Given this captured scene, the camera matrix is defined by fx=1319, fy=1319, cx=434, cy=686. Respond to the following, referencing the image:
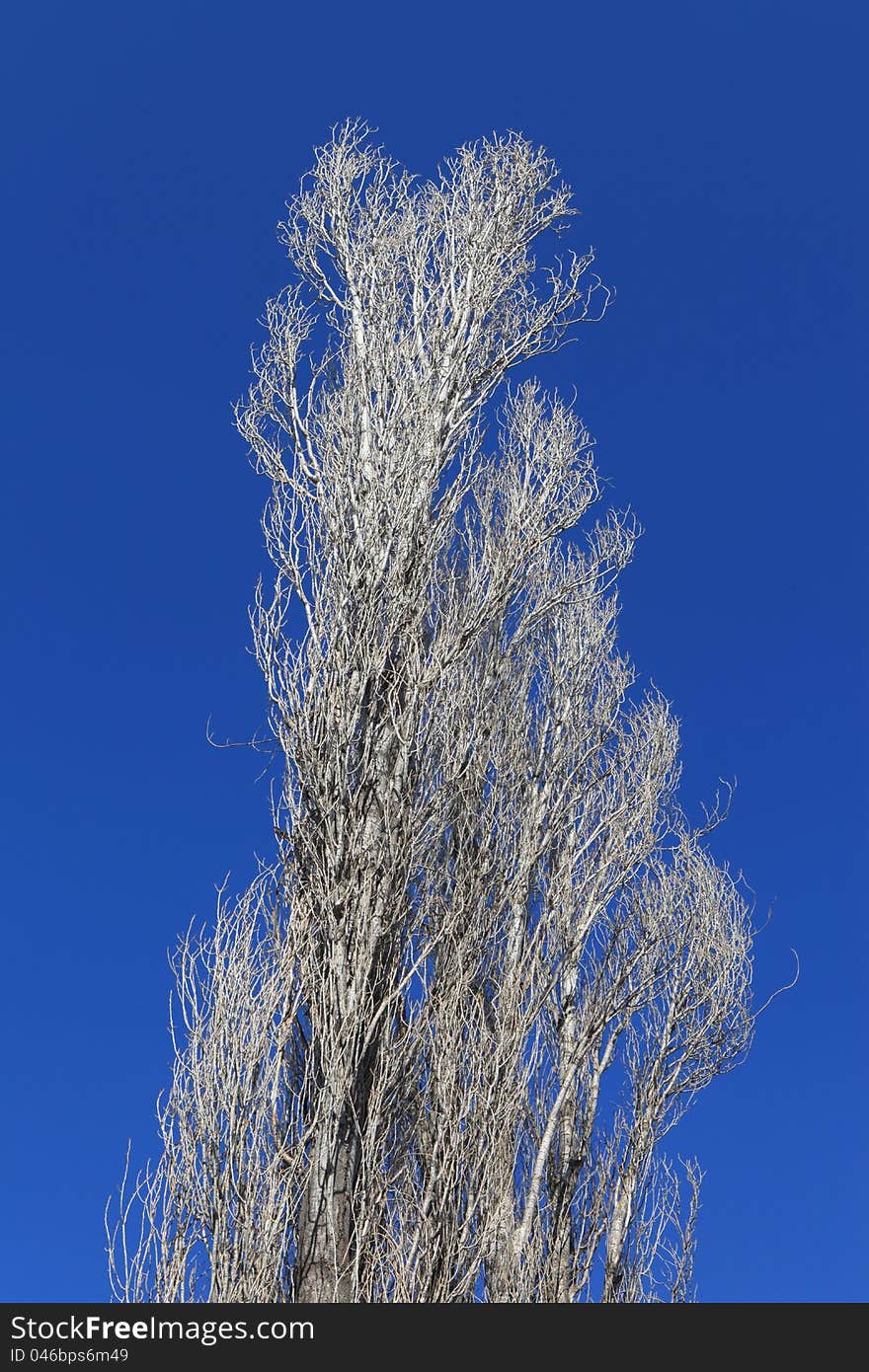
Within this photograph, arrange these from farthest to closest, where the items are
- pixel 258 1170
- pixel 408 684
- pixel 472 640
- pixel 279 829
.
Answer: pixel 472 640 → pixel 408 684 → pixel 279 829 → pixel 258 1170

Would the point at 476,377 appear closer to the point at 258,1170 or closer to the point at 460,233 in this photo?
the point at 460,233

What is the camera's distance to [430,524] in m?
7.50

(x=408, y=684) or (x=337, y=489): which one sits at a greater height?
(x=337, y=489)

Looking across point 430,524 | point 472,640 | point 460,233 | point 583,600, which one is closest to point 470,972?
point 472,640

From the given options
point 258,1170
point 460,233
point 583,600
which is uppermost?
point 460,233

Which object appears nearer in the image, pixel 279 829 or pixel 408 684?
pixel 279 829

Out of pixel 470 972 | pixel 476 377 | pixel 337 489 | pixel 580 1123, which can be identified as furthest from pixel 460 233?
pixel 580 1123

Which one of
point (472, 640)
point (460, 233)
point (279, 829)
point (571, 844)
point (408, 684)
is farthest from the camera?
point (460, 233)

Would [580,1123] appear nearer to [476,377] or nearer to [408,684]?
[408,684]
